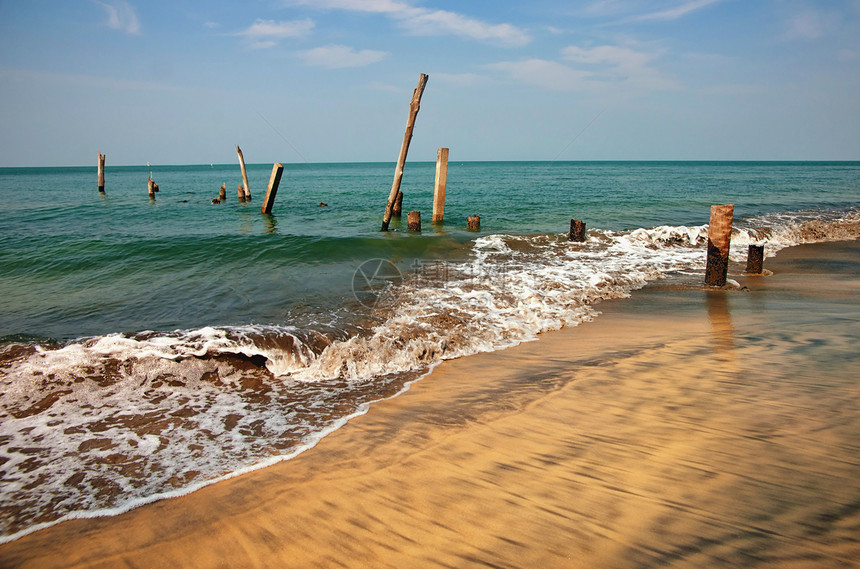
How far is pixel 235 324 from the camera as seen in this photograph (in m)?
6.38

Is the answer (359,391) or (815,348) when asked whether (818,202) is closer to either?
(815,348)

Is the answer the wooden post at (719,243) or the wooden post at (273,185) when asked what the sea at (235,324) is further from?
the wooden post at (273,185)

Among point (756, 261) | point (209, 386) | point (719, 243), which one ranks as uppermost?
point (719, 243)

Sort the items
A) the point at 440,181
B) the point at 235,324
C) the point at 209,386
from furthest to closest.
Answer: the point at 440,181, the point at 235,324, the point at 209,386

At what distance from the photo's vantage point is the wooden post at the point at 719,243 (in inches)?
320

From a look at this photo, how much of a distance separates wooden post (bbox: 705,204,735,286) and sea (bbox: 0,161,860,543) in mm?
616

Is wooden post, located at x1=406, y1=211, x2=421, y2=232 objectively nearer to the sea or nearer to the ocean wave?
the sea

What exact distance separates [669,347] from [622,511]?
3090 mm

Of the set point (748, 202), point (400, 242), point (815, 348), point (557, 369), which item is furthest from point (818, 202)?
point (557, 369)

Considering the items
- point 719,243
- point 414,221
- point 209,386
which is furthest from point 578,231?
point 209,386

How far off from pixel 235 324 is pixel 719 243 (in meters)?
8.11

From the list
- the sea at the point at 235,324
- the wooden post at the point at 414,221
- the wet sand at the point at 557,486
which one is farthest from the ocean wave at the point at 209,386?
the wooden post at the point at 414,221

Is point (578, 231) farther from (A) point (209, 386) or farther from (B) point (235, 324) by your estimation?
(A) point (209, 386)

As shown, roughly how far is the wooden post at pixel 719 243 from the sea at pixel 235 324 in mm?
616
